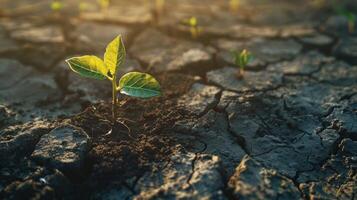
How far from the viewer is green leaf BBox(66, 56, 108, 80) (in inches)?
80.0

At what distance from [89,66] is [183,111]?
0.60m

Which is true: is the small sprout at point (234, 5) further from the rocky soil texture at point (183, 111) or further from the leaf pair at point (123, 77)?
the leaf pair at point (123, 77)

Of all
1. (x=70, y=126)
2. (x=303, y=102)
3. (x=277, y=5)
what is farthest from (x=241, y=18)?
(x=70, y=126)

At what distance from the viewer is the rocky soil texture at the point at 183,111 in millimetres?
1841

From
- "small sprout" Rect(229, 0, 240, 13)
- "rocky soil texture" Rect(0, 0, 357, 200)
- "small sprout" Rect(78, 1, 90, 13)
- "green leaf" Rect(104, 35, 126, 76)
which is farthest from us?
"small sprout" Rect(229, 0, 240, 13)

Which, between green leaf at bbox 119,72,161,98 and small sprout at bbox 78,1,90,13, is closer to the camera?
green leaf at bbox 119,72,161,98

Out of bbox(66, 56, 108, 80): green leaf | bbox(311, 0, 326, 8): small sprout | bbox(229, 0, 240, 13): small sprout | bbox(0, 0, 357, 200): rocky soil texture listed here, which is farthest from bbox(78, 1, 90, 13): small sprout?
bbox(311, 0, 326, 8): small sprout

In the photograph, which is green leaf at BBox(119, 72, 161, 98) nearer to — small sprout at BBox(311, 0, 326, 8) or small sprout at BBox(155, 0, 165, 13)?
small sprout at BBox(155, 0, 165, 13)

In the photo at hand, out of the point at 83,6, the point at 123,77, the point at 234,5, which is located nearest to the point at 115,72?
the point at 123,77

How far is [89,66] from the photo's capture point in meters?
2.06

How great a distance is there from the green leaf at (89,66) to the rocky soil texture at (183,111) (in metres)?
0.31

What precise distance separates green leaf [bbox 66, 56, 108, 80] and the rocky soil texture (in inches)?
12.1

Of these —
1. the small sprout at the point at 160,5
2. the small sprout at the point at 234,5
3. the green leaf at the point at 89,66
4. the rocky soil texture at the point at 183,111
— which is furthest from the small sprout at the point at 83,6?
the green leaf at the point at 89,66

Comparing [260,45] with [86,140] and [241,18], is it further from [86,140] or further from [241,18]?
[86,140]
